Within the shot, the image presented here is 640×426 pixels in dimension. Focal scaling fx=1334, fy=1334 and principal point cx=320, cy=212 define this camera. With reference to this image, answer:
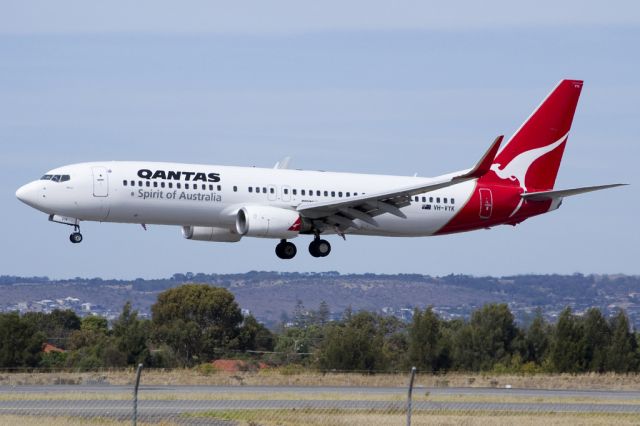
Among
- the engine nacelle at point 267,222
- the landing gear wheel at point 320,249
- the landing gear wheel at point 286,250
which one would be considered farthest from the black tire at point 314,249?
the engine nacelle at point 267,222

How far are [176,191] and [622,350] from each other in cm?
3396

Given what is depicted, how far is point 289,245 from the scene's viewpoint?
55438 mm

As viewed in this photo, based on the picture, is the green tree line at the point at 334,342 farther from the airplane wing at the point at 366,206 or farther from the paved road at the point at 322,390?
the paved road at the point at 322,390

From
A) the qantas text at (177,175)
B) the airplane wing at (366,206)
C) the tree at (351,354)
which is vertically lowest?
the tree at (351,354)

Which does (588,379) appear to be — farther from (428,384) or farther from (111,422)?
(111,422)

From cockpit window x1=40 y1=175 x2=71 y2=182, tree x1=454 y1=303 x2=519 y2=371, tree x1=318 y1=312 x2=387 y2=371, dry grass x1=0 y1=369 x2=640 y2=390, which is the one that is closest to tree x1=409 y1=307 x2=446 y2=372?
tree x1=454 y1=303 x2=519 y2=371

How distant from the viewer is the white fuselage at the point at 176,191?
50.1m

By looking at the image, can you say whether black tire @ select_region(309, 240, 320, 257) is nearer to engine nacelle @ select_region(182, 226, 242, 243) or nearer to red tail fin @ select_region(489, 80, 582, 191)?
engine nacelle @ select_region(182, 226, 242, 243)

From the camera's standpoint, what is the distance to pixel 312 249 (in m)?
55.2

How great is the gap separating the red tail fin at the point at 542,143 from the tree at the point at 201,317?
29.0m

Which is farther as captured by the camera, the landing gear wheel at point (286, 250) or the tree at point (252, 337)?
the tree at point (252, 337)

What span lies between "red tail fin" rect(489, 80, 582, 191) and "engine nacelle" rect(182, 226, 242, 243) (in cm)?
1276

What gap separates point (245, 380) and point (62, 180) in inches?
414

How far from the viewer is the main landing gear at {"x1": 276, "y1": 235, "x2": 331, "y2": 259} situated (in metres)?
55.2
